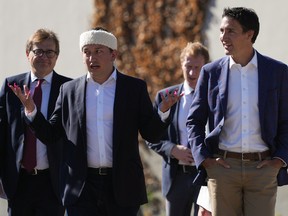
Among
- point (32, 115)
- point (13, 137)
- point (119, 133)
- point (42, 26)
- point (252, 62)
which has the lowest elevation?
point (13, 137)

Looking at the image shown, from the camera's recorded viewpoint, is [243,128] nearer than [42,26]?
Yes

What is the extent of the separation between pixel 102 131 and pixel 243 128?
1.08m

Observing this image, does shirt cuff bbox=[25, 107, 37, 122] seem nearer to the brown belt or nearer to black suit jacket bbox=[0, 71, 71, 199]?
black suit jacket bbox=[0, 71, 71, 199]

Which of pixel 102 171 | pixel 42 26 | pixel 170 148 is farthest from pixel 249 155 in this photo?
pixel 42 26

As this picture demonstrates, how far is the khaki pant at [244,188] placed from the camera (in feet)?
19.9

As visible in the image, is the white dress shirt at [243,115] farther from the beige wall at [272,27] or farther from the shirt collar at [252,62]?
the beige wall at [272,27]

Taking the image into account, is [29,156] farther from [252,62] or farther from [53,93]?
[252,62]

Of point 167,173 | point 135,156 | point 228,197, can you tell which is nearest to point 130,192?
point 135,156

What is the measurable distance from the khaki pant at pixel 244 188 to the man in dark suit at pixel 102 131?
64 cm

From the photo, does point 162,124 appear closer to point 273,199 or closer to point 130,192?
point 130,192

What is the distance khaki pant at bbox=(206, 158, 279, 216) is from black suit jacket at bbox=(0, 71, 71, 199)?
1.58 m

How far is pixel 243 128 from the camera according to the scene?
610 cm

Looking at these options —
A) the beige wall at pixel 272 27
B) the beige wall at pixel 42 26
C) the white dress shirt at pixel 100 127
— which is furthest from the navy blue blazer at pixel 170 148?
the beige wall at pixel 42 26

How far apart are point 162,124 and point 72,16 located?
5.32 m
